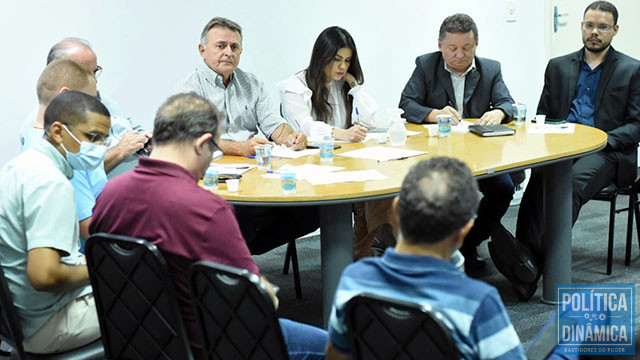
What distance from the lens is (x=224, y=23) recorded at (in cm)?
389

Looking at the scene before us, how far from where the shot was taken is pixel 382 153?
11.2 ft

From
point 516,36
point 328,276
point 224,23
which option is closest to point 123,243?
point 328,276

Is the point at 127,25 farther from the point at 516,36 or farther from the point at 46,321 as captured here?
the point at 516,36

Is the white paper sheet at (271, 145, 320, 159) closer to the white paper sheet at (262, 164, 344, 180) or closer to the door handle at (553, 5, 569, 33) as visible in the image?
the white paper sheet at (262, 164, 344, 180)

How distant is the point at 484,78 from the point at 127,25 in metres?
2.21

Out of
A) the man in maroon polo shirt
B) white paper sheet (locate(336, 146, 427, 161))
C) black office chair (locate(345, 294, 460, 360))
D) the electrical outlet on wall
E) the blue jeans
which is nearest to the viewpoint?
black office chair (locate(345, 294, 460, 360))

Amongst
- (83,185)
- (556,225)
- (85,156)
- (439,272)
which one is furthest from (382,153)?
(439,272)

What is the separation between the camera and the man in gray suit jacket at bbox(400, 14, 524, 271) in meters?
4.10

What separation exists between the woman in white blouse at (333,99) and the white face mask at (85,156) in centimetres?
166

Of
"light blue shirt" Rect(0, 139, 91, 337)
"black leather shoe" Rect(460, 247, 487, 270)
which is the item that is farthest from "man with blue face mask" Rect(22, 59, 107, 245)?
"black leather shoe" Rect(460, 247, 487, 270)

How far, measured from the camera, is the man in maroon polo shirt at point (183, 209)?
1844 millimetres

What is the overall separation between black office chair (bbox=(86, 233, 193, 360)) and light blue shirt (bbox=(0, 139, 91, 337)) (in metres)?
0.23

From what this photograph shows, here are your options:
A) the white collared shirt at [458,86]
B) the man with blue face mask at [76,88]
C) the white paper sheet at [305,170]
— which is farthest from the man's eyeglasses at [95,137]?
→ the white collared shirt at [458,86]

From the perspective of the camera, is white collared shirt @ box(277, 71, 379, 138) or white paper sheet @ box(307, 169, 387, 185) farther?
white collared shirt @ box(277, 71, 379, 138)
